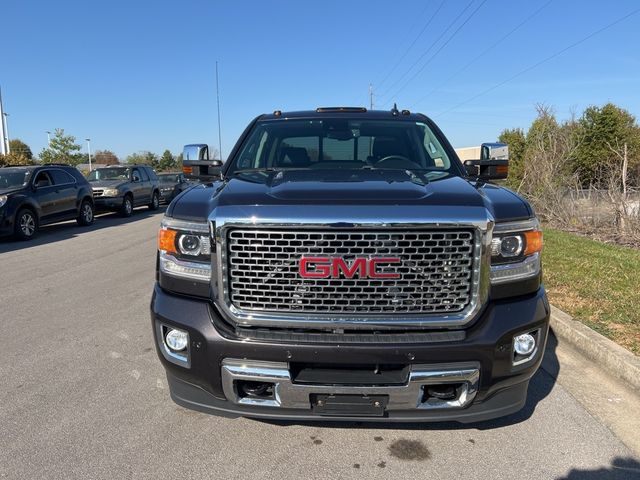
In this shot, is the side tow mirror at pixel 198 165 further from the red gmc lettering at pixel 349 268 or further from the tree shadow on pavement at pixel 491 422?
the tree shadow on pavement at pixel 491 422

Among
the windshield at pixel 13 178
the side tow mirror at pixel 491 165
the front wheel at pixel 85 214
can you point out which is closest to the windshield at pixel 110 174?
the front wheel at pixel 85 214

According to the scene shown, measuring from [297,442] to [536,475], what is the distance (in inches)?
51.3

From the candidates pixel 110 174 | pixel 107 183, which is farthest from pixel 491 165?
pixel 110 174

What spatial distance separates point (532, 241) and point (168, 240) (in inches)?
76.2

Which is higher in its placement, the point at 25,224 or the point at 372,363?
the point at 372,363

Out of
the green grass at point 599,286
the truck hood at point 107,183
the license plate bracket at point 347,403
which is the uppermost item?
the truck hood at point 107,183

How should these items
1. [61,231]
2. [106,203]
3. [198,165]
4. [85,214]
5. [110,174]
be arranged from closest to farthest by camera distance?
[198,165] → [61,231] → [85,214] → [106,203] → [110,174]

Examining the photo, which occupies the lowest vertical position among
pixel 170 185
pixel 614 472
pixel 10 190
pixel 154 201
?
pixel 154 201

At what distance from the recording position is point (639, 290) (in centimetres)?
540

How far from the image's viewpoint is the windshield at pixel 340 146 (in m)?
3.88

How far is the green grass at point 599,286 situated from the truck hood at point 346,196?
218 centimetres

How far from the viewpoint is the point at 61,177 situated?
1359 cm

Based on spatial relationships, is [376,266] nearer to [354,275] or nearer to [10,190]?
[354,275]

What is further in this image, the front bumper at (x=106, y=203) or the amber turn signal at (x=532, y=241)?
the front bumper at (x=106, y=203)
